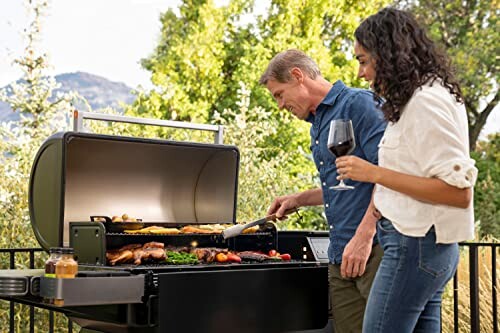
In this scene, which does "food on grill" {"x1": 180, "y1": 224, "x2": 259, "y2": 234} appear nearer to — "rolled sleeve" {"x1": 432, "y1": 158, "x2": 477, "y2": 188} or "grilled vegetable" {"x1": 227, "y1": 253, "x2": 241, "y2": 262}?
"grilled vegetable" {"x1": 227, "y1": 253, "x2": 241, "y2": 262}

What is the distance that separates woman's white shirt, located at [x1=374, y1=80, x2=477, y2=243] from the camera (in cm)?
203

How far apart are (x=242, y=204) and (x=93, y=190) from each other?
9.64 feet

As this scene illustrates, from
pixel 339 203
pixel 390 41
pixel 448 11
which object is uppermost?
pixel 448 11

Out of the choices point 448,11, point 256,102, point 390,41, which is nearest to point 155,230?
point 390,41

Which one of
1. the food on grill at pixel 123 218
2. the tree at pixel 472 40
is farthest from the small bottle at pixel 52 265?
the tree at pixel 472 40

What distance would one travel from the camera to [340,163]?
2.21 meters

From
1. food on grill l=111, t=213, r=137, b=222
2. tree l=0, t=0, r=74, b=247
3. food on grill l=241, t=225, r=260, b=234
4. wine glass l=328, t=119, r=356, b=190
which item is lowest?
food on grill l=241, t=225, r=260, b=234

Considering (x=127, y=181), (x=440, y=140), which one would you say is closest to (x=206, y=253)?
(x=127, y=181)

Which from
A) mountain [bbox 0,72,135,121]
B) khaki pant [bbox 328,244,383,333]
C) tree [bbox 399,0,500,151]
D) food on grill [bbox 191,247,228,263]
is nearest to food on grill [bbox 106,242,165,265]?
food on grill [bbox 191,247,228,263]

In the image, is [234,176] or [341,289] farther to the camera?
[234,176]

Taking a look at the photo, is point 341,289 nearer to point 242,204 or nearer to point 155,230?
point 155,230

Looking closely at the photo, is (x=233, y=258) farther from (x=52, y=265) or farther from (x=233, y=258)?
(x=52, y=265)

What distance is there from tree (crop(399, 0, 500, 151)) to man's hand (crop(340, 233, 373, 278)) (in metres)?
10.9

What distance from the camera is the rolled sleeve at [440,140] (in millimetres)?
2014
